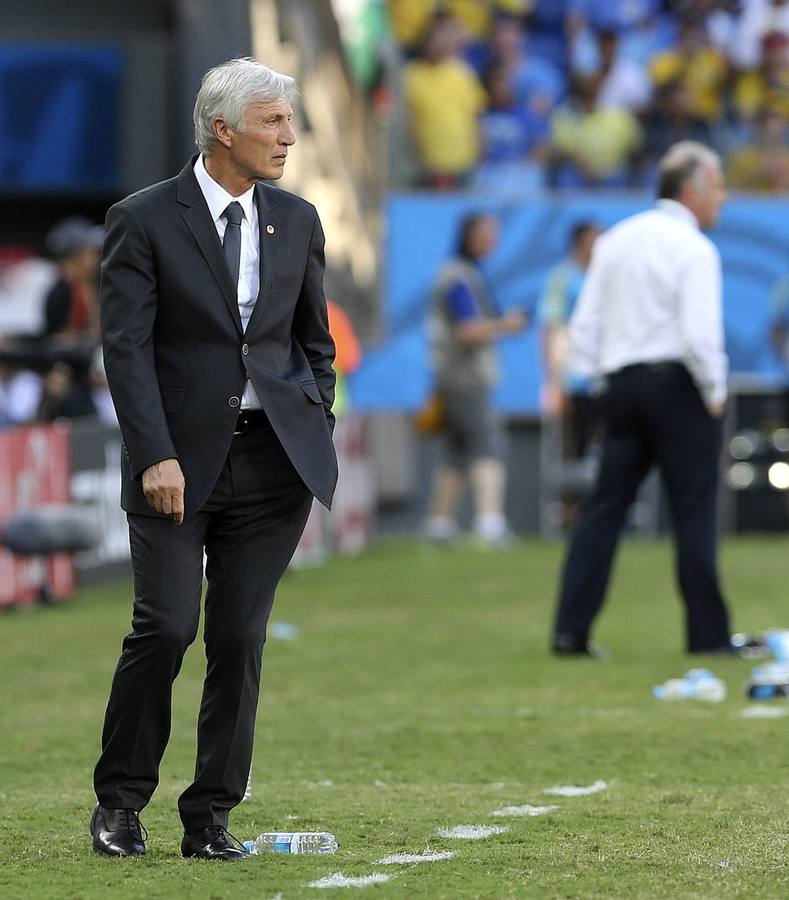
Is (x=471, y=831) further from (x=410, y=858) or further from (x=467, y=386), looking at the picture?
(x=467, y=386)

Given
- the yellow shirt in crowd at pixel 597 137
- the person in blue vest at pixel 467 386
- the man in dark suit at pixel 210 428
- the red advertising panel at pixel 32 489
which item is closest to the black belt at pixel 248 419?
the man in dark suit at pixel 210 428

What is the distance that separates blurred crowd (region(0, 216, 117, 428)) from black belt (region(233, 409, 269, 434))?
8585 millimetres

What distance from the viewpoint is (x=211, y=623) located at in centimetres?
518

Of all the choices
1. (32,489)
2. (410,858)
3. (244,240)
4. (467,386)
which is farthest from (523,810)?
(467,386)

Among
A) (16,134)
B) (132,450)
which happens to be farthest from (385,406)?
(132,450)

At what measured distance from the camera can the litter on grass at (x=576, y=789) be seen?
613cm

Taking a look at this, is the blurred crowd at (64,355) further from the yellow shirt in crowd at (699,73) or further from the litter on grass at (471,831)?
the yellow shirt in crowd at (699,73)

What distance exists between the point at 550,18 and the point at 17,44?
634 cm

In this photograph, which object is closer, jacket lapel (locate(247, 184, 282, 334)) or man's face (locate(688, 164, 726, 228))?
jacket lapel (locate(247, 184, 282, 334))

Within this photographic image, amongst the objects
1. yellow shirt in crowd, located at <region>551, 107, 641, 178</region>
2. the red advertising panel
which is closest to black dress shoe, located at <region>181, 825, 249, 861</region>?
the red advertising panel

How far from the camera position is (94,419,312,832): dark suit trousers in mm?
5027

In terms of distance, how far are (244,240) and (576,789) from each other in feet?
6.77

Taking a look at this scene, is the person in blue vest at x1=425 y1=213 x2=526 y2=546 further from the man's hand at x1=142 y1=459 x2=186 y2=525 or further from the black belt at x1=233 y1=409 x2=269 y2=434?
the man's hand at x1=142 y1=459 x2=186 y2=525

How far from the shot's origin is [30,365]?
14.4 meters
